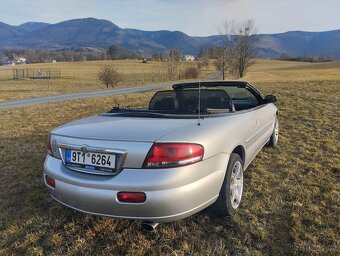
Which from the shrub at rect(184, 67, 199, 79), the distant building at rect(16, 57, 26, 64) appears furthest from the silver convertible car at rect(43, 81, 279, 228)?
→ the distant building at rect(16, 57, 26, 64)

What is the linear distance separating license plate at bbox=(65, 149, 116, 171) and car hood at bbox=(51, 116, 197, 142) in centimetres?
15

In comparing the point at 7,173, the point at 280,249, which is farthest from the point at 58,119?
the point at 280,249

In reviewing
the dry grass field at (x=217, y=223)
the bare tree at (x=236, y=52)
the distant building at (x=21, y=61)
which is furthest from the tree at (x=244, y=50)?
the distant building at (x=21, y=61)

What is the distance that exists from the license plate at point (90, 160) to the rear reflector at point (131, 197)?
9.3 inches

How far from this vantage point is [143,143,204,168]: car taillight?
2.48 m

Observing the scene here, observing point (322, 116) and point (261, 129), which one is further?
point (322, 116)

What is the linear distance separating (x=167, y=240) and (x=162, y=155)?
2.83 ft

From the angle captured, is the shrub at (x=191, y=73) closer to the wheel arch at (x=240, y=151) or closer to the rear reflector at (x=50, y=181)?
the wheel arch at (x=240, y=151)

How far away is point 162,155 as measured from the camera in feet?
8.16

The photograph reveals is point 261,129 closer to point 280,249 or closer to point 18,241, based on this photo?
point 280,249

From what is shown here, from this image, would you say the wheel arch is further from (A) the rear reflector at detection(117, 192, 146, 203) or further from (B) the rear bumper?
(A) the rear reflector at detection(117, 192, 146, 203)

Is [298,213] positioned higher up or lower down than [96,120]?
lower down

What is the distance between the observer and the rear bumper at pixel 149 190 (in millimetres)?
2432

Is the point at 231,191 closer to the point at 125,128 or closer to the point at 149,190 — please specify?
the point at 149,190
